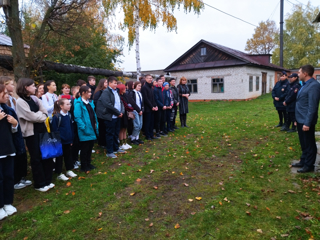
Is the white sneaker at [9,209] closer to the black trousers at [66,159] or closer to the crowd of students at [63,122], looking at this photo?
the crowd of students at [63,122]

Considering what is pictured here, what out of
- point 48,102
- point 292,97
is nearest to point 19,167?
point 48,102

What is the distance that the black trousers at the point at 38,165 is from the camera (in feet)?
12.8

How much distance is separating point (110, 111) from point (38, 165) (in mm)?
2211

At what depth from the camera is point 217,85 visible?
78.5ft

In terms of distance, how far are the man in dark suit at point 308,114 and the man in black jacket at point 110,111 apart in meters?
4.15

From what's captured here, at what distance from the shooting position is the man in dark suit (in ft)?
14.0

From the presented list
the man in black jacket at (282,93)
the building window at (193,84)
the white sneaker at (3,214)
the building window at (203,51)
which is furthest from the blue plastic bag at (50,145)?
the building window at (203,51)

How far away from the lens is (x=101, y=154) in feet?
20.3

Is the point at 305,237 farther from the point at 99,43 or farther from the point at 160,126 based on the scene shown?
the point at 99,43

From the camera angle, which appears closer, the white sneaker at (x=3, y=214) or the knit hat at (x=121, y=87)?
the white sneaker at (x=3, y=214)

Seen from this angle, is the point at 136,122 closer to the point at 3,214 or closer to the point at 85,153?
the point at 85,153

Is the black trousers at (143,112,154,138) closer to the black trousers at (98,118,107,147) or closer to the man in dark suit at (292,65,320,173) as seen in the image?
the black trousers at (98,118,107,147)

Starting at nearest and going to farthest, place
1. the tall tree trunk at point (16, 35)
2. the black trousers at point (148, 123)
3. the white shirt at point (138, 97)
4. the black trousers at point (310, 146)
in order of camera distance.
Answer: the black trousers at point (310, 146)
the tall tree trunk at point (16, 35)
the white shirt at point (138, 97)
the black trousers at point (148, 123)

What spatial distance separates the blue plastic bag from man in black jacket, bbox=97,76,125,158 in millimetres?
1710
